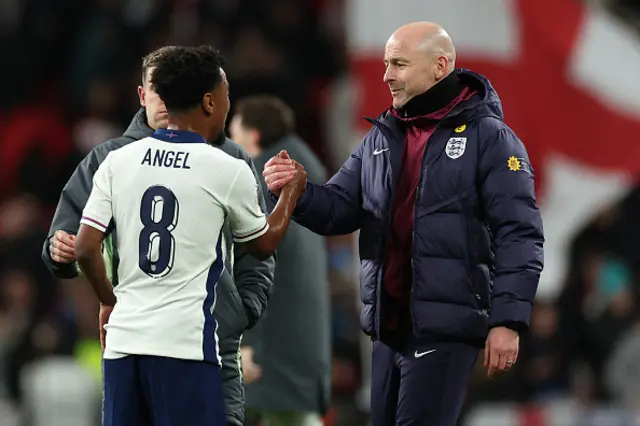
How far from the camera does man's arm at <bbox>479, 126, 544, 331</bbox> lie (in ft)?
15.8

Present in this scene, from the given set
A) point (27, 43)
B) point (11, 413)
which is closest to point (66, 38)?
point (27, 43)

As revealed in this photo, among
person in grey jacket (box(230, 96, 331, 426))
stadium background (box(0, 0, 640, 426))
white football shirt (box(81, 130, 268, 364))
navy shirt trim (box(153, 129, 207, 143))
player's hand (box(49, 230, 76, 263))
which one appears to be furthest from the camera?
stadium background (box(0, 0, 640, 426))

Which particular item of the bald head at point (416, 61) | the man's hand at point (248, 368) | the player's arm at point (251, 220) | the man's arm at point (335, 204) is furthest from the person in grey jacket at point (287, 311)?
the player's arm at point (251, 220)

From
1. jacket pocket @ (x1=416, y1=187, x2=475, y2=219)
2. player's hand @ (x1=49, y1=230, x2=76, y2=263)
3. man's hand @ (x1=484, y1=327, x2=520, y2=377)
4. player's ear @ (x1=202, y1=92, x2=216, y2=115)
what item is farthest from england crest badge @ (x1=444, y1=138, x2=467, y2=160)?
player's hand @ (x1=49, y1=230, x2=76, y2=263)

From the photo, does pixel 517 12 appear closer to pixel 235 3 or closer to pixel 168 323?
pixel 235 3

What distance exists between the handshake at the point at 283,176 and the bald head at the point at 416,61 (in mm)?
442

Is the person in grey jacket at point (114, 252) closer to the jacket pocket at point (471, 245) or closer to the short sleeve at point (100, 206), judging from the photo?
the short sleeve at point (100, 206)

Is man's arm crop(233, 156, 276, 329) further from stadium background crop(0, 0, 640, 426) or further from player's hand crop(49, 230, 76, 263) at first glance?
stadium background crop(0, 0, 640, 426)

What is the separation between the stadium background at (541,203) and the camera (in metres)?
9.95

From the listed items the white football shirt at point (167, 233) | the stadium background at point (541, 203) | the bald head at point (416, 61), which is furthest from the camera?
the stadium background at point (541, 203)

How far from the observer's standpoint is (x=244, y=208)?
452 centimetres

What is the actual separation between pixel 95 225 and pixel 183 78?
504 mm

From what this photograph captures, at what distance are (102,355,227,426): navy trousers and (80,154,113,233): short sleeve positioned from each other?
1.30ft

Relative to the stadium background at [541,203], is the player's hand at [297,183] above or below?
above
